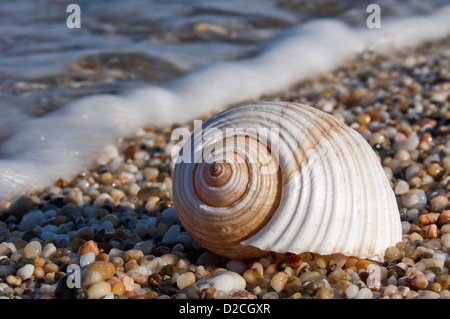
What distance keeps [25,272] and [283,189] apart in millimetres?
1410

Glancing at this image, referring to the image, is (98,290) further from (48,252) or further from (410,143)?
(410,143)

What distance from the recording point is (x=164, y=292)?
2734mm

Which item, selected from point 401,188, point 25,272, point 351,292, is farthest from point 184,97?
point 351,292

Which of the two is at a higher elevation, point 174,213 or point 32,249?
point 174,213

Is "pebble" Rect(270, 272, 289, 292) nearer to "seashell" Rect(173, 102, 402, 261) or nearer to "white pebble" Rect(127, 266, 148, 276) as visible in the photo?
"seashell" Rect(173, 102, 402, 261)

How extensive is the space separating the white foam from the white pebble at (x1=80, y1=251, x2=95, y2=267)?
146 centimetres

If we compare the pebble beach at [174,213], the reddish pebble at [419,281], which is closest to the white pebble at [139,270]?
the pebble beach at [174,213]

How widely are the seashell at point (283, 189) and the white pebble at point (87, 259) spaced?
565 millimetres

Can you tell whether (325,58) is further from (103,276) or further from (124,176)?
(103,276)

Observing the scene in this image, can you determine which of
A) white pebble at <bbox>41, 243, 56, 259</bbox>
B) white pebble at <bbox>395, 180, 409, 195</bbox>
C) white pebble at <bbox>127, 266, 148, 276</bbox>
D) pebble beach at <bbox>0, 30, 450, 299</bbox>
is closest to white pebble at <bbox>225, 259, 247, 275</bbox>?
pebble beach at <bbox>0, 30, 450, 299</bbox>

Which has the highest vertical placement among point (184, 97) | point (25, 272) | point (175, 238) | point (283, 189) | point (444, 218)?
point (184, 97)

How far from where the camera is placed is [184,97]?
19.4ft
